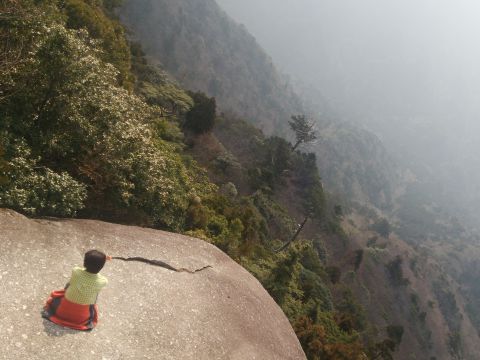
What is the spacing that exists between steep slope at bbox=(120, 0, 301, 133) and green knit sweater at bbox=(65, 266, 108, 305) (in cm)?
10819

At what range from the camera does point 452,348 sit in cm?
8638

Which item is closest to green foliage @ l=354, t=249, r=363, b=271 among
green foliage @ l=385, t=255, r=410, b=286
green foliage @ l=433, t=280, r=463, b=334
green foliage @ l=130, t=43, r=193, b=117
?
green foliage @ l=385, t=255, r=410, b=286

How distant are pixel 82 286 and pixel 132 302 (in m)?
1.84

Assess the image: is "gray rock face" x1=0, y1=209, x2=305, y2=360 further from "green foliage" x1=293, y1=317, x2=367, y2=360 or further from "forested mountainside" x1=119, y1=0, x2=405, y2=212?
"forested mountainside" x1=119, y1=0, x2=405, y2=212

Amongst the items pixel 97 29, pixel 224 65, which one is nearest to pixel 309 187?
pixel 97 29

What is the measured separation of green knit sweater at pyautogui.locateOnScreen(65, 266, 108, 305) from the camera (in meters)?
7.99

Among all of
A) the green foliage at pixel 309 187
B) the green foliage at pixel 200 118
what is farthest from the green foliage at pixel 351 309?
the green foliage at pixel 200 118

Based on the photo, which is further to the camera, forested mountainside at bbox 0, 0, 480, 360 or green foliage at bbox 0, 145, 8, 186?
forested mountainside at bbox 0, 0, 480, 360

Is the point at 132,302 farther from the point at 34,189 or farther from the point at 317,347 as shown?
the point at 317,347

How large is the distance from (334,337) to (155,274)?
64.6 ft

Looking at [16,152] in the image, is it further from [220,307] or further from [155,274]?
[220,307]

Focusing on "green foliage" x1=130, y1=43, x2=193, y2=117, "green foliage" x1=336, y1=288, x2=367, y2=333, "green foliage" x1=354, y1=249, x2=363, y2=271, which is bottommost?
"green foliage" x1=336, y1=288, x2=367, y2=333

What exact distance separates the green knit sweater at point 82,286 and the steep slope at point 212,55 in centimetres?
10819

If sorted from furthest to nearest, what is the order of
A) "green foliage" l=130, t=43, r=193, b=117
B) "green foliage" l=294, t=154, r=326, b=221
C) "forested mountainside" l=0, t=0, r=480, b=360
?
"green foliage" l=294, t=154, r=326, b=221 → "green foliage" l=130, t=43, r=193, b=117 → "forested mountainside" l=0, t=0, r=480, b=360
